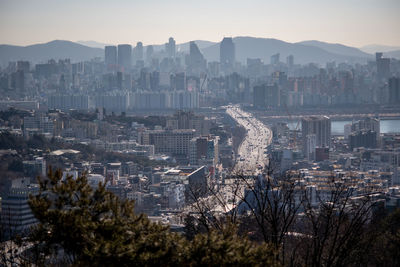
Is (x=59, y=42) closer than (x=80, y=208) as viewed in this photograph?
No

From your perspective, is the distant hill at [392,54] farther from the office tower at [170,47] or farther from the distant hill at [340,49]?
→ the distant hill at [340,49]

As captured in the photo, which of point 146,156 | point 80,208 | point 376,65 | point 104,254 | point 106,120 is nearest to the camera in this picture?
point 104,254

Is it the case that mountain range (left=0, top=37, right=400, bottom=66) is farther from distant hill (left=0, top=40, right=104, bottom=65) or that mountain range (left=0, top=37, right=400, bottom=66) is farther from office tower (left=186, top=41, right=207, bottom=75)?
office tower (left=186, top=41, right=207, bottom=75)

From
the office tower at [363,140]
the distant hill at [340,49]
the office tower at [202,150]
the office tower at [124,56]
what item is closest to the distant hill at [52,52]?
the office tower at [124,56]

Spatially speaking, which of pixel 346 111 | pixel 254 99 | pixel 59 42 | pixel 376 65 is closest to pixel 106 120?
pixel 254 99

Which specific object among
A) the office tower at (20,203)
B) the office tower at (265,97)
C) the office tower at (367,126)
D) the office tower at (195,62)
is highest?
the office tower at (195,62)

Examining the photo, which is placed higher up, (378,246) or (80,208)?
(80,208)

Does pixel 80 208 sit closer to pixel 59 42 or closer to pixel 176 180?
pixel 176 180
